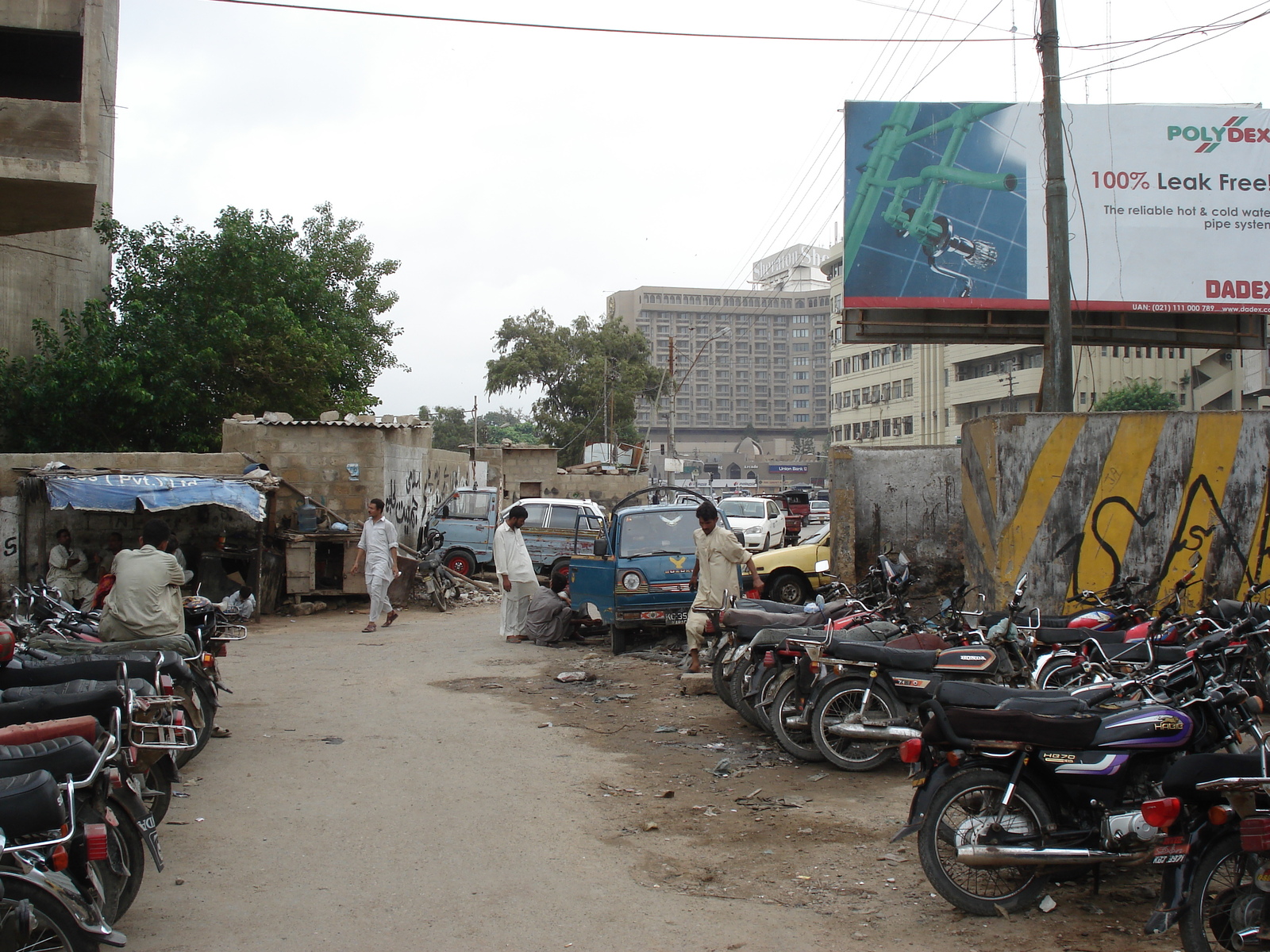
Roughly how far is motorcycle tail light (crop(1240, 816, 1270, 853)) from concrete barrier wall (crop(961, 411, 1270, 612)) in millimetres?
6044

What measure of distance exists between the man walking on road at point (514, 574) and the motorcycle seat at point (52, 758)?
8783 millimetres

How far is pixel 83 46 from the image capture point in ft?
47.8

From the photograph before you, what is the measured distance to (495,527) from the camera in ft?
68.4

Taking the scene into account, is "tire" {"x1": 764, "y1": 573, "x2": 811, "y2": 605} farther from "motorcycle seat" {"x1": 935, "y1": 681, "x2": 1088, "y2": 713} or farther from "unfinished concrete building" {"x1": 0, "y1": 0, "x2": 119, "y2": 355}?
"unfinished concrete building" {"x1": 0, "y1": 0, "x2": 119, "y2": 355}

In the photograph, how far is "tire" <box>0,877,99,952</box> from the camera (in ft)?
10.5

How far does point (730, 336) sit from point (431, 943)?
14216 centimetres

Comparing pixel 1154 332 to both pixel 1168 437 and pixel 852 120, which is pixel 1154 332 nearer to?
pixel 852 120

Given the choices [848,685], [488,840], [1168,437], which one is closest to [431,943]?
[488,840]

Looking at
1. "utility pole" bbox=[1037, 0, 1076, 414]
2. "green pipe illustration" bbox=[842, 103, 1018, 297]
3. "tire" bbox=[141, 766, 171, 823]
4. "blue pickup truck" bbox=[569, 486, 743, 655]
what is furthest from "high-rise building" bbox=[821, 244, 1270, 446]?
"tire" bbox=[141, 766, 171, 823]

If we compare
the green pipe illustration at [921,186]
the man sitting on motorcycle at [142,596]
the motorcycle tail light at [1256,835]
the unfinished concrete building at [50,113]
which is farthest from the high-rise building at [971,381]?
the motorcycle tail light at [1256,835]

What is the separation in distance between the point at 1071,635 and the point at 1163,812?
368cm

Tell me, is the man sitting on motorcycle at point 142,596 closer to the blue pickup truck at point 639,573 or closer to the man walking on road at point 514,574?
the blue pickup truck at point 639,573

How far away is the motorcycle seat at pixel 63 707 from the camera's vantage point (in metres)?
4.46

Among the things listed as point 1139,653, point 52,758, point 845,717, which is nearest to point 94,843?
point 52,758
